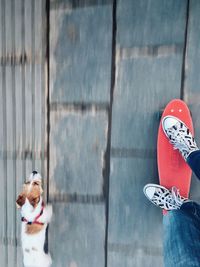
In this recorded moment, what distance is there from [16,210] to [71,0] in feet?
3.40

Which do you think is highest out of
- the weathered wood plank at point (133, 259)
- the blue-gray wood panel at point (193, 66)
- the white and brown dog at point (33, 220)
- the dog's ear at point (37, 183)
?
the blue-gray wood panel at point (193, 66)

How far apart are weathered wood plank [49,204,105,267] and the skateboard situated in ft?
1.13

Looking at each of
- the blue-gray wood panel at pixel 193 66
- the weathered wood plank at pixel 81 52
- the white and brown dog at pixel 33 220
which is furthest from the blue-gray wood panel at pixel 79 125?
the blue-gray wood panel at pixel 193 66

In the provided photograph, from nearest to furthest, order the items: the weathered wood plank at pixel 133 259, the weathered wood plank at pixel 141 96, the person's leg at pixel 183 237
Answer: the person's leg at pixel 183 237 < the weathered wood plank at pixel 141 96 < the weathered wood plank at pixel 133 259

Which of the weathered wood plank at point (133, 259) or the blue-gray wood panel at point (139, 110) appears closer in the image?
the blue-gray wood panel at point (139, 110)

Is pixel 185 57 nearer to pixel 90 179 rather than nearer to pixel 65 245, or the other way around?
pixel 90 179

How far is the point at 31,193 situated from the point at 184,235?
636mm

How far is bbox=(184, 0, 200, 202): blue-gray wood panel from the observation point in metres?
1.17

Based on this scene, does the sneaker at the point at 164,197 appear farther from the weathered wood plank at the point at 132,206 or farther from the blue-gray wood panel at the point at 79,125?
the blue-gray wood panel at the point at 79,125

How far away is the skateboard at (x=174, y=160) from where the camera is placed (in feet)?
3.95

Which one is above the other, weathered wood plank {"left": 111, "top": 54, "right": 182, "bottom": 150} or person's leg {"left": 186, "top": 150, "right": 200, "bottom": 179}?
weathered wood plank {"left": 111, "top": 54, "right": 182, "bottom": 150}

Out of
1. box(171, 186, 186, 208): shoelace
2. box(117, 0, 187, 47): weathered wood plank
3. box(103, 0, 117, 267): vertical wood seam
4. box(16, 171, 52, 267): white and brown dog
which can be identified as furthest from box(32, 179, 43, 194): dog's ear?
box(117, 0, 187, 47): weathered wood plank

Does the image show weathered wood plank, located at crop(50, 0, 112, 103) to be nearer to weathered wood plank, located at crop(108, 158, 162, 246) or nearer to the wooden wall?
the wooden wall

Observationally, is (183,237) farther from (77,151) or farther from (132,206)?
(77,151)
